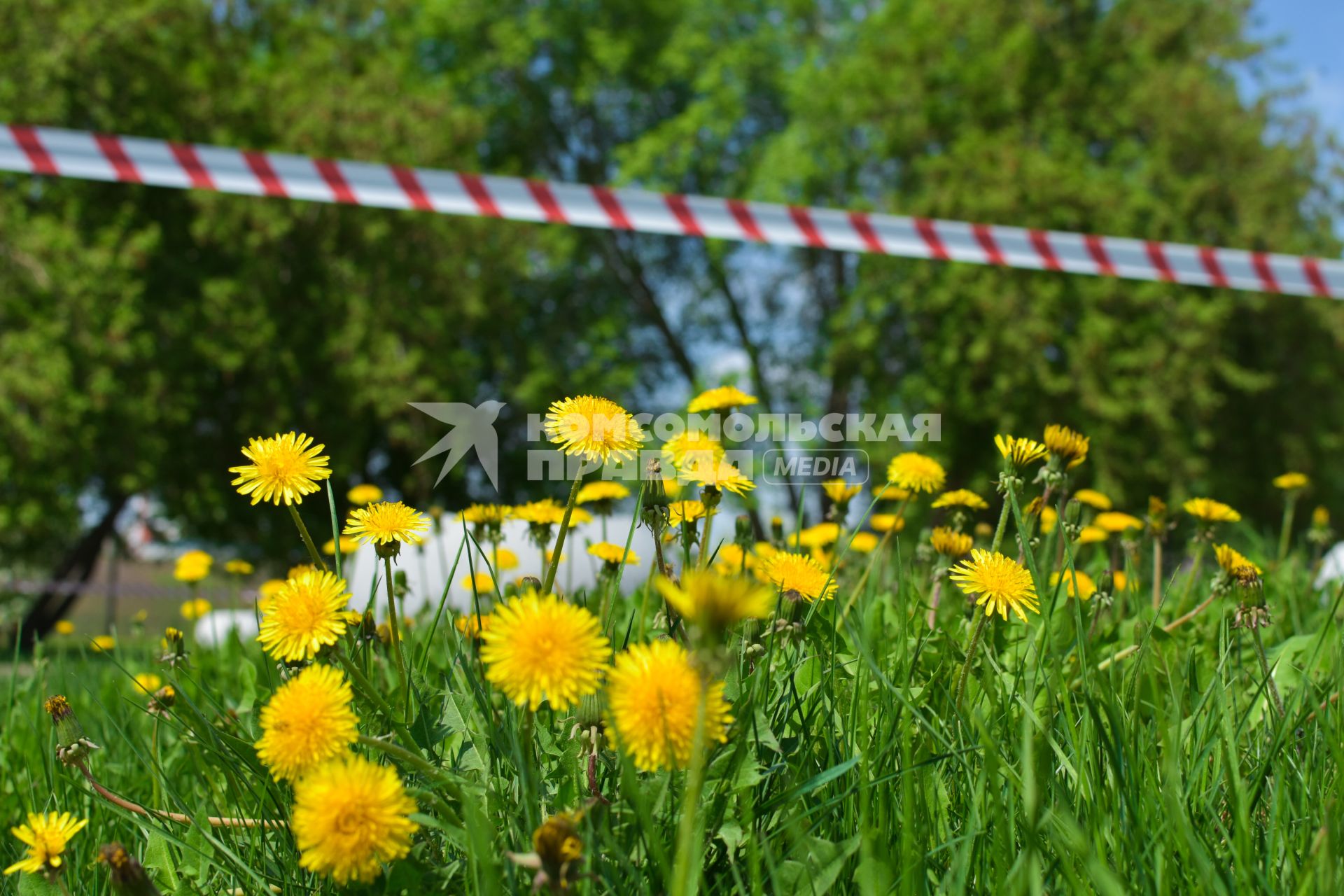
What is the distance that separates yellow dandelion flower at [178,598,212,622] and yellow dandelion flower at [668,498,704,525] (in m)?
1.52

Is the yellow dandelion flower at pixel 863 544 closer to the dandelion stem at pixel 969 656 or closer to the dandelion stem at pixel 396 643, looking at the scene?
the dandelion stem at pixel 969 656

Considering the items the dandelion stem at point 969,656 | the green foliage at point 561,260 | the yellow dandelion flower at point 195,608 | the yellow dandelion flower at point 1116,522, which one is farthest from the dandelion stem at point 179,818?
the green foliage at point 561,260

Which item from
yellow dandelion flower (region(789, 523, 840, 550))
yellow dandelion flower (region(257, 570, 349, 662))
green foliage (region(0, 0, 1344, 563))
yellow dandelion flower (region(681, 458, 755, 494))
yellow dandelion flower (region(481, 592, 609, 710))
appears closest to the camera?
yellow dandelion flower (region(481, 592, 609, 710))

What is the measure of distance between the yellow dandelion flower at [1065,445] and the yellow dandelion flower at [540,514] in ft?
1.99

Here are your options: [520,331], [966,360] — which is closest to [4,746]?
[966,360]

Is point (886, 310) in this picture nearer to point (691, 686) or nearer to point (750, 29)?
point (750, 29)

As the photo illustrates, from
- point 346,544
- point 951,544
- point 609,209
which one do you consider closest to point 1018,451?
point 951,544

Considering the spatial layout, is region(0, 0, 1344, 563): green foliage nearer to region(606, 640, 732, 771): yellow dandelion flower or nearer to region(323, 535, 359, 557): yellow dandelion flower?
region(323, 535, 359, 557): yellow dandelion flower

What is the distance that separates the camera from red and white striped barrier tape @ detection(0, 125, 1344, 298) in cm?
529

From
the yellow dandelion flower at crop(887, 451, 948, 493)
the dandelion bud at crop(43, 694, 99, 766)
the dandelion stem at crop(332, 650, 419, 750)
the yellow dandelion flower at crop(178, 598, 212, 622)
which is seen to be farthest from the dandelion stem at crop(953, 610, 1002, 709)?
the yellow dandelion flower at crop(178, 598, 212, 622)

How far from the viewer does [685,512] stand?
3.59 ft

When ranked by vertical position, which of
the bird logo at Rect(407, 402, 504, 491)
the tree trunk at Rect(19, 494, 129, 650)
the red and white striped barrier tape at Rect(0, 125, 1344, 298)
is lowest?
the tree trunk at Rect(19, 494, 129, 650)

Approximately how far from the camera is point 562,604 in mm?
768

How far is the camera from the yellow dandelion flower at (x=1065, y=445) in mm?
1219
